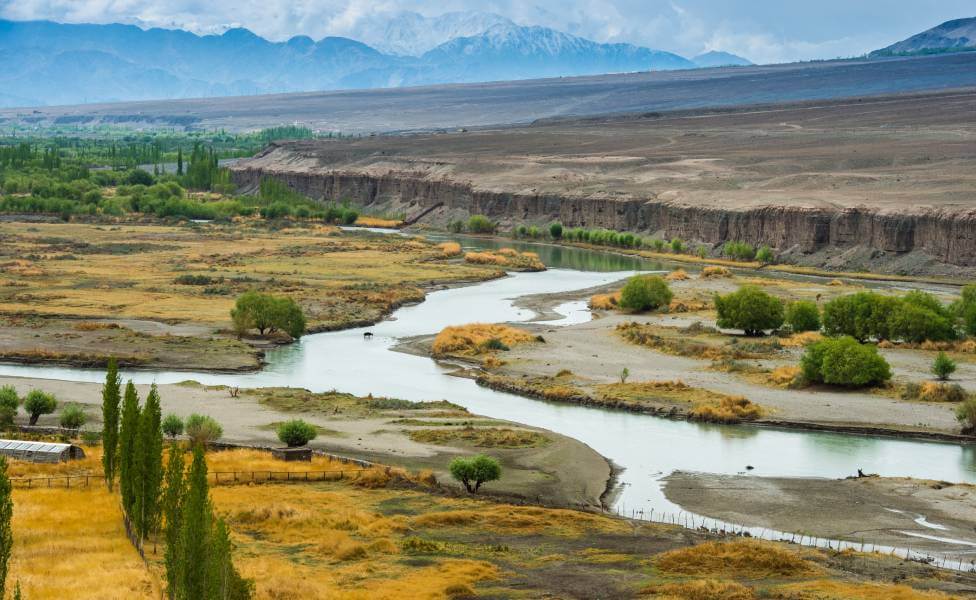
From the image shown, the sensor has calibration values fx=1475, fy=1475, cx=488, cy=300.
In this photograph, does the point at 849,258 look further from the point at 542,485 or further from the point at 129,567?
the point at 129,567

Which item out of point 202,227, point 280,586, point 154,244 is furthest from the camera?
point 202,227

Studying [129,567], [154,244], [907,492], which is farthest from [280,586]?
[154,244]

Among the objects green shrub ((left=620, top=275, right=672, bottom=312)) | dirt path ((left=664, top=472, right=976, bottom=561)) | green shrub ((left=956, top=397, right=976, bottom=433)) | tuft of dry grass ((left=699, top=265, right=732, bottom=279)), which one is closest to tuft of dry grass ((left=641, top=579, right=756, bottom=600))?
dirt path ((left=664, top=472, right=976, bottom=561))

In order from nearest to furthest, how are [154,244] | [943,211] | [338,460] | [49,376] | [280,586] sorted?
1. [280,586]
2. [338,460]
3. [49,376]
4. [943,211]
5. [154,244]

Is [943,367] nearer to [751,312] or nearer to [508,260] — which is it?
[751,312]

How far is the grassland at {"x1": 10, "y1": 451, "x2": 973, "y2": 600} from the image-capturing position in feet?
105

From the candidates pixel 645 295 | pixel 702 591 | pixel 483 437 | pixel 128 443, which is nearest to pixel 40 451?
pixel 128 443

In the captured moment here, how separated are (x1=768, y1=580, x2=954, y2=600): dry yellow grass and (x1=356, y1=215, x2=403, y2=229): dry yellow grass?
405 feet

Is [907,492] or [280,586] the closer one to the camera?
[280,586]

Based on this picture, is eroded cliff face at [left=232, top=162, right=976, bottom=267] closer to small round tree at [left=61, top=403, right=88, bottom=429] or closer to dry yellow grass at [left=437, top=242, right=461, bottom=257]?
dry yellow grass at [left=437, top=242, right=461, bottom=257]

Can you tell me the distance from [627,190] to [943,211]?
44544 millimetres

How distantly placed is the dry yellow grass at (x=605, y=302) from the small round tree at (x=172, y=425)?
39583mm

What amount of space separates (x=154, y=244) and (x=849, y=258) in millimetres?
55699

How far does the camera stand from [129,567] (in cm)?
3309
